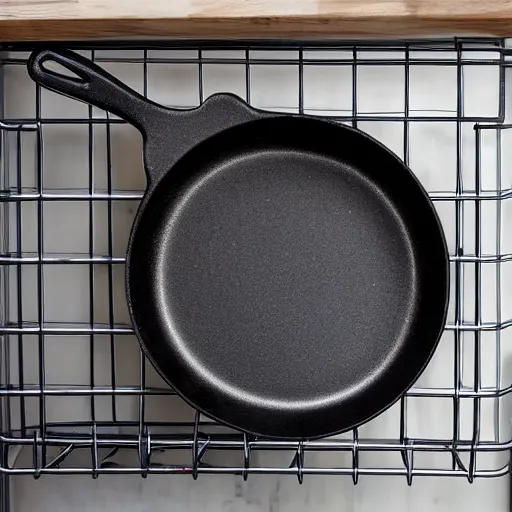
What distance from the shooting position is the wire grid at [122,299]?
0.79m

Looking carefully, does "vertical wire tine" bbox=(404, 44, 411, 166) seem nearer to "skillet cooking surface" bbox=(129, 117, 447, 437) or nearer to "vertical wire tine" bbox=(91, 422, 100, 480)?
"skillet cooking surface" bbox=(129, 117, 447, 437)

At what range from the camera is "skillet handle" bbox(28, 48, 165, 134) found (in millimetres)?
713

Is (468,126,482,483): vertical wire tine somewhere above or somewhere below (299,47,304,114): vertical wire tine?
below

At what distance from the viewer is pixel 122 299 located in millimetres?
846

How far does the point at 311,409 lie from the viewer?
81cm

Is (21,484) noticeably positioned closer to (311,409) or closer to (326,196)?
(311,409)

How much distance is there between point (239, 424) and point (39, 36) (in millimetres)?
459

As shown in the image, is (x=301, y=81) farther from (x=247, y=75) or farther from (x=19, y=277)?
(x=19, y=277)

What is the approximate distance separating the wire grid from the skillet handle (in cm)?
7

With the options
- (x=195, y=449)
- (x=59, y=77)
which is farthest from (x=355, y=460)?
(x=59, y=77)

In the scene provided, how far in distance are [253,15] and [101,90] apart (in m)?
0.17

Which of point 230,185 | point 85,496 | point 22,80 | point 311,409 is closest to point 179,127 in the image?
point 230,185

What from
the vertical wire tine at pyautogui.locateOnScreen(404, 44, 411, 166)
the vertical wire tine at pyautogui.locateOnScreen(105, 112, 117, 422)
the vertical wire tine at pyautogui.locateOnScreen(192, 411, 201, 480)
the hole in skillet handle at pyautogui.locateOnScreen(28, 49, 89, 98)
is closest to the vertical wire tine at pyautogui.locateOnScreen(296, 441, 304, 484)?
the vertical wire tine at pyautogui.locateOnScreen(192, 411, 201, 480)

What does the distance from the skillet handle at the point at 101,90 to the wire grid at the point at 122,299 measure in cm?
7
